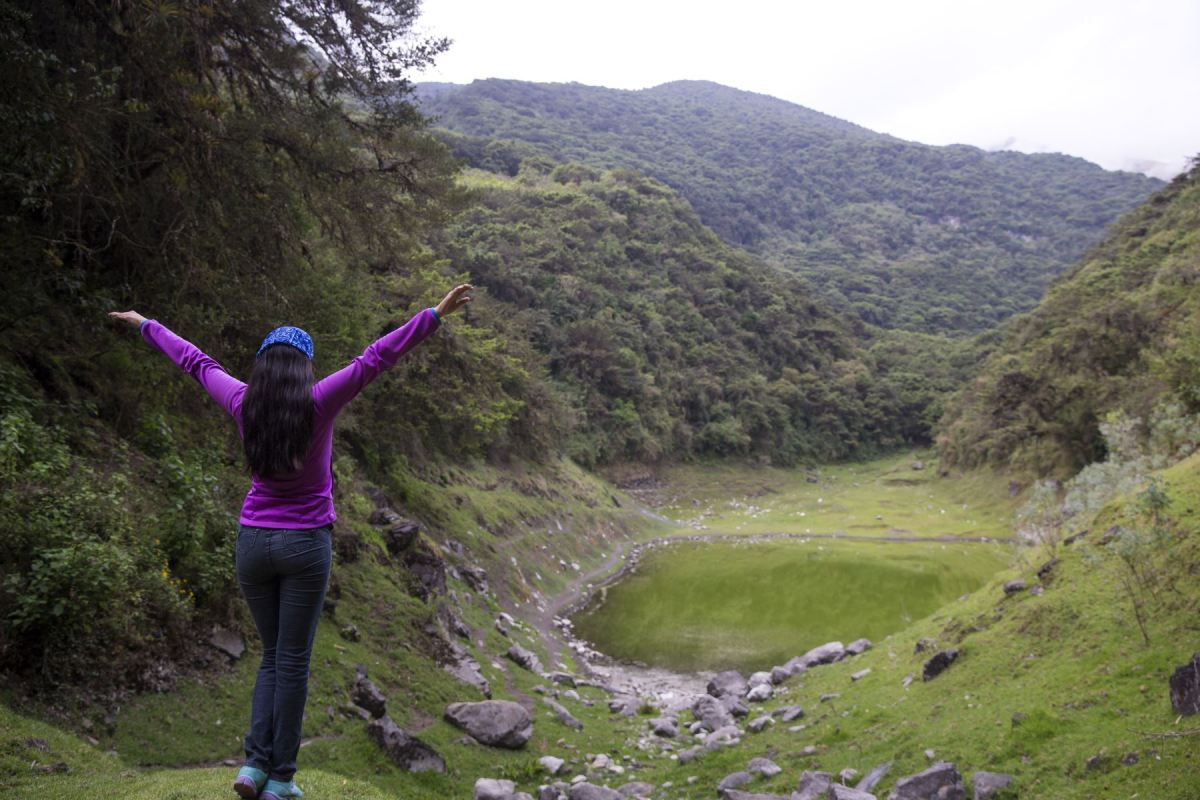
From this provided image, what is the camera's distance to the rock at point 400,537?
14.4 metres

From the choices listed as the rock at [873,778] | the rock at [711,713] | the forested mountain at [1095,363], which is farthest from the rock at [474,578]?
the forested mountain at [1095,363]

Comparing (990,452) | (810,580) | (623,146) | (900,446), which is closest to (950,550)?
(810,580)

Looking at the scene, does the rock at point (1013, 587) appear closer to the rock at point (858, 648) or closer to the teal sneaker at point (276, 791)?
the rock at point (858, 648)

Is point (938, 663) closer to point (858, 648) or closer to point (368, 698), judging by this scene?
point (858, 648)

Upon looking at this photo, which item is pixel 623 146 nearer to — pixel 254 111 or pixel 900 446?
pixel 900 446

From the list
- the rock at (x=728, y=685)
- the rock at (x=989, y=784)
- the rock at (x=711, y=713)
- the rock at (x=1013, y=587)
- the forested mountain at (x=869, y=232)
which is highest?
the forested mountain at (x=869, y=232)

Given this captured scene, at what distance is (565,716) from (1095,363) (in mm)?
37405

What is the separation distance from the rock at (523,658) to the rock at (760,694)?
468 cm

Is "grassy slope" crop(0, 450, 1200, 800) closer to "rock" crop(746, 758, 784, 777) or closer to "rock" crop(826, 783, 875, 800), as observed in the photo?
"rock" crop(746, 758, 784, 777)

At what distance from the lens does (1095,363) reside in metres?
37.5

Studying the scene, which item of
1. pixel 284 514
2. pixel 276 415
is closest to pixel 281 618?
pixel 284 514

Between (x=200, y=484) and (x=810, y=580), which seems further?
(x=810, y=580)

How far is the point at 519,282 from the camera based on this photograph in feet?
186

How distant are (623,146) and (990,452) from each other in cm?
16117
